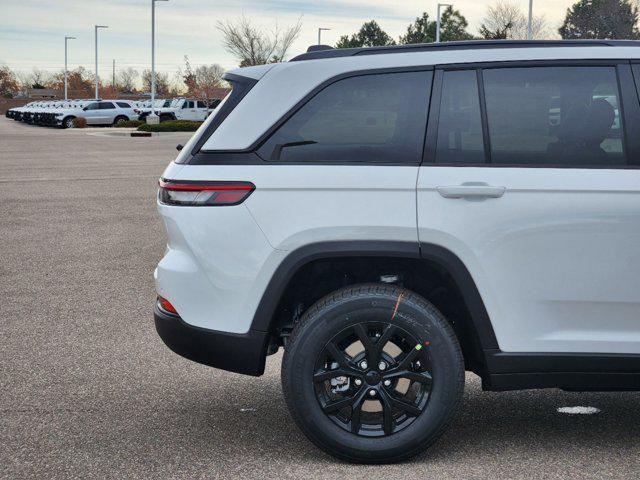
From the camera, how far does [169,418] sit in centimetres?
509

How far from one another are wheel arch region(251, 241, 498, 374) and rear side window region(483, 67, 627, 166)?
0.49m

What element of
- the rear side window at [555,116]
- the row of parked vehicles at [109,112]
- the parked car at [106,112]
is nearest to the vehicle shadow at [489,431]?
the rear side window at [555,116]

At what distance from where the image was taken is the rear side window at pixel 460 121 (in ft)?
14.1

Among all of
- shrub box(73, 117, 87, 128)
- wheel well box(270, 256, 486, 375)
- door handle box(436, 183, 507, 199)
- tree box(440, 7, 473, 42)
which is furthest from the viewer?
tree box(440, 7, 473, 42)

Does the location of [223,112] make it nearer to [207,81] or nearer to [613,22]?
[613,22]

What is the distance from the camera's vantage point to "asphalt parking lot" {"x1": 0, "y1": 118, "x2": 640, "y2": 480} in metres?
4.36

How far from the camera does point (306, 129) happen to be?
4.39 m

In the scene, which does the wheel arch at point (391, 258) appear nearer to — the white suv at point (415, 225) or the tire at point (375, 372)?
the white suv at point (415, 225)

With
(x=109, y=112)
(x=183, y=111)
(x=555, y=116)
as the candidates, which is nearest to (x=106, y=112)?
(x=109, y=112)

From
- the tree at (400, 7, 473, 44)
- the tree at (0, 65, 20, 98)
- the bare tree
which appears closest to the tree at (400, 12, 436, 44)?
the tree at (400, 7, 473, 44)

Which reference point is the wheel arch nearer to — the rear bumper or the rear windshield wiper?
the rear bumper

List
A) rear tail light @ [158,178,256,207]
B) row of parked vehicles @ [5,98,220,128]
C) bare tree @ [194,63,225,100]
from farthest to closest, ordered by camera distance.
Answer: bare tree @ [194,63,225,100] < row of parked vehicles @ [5,98,220,128] < rear tail light @ [158,178,256,207]

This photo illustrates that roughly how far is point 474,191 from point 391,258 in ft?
1.61

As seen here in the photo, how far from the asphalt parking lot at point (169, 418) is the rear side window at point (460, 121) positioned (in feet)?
4.41
